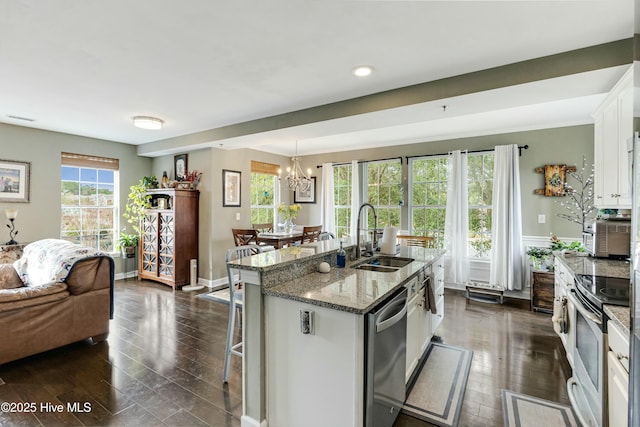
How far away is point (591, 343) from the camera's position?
1808 millimetres

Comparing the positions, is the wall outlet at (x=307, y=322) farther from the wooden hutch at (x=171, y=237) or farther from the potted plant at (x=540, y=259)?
the wooden hutch at (x=171, y=237)

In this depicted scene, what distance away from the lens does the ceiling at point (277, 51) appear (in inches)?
70.5

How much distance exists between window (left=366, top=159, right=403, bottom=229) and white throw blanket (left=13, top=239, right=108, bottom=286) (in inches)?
175

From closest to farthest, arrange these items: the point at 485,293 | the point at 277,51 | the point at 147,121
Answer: the point at 277,51
the point at 147,121
the point at 485,293

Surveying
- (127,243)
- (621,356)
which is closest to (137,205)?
(127,243)

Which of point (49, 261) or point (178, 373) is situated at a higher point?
Result: point (49, 261)

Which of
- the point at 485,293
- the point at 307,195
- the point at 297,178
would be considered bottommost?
the point at 485,293

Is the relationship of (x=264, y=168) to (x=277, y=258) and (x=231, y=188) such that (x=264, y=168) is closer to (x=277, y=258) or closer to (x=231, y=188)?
(x=231, y=188)

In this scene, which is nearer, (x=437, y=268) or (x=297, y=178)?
(x=437, y=268)

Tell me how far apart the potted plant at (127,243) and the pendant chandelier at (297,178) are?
120 inches

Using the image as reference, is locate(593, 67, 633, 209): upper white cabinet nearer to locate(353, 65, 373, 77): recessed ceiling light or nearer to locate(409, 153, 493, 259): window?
locate(353, 65, 373, 77): recessed ceiling light

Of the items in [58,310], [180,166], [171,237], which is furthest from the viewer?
[180,166]

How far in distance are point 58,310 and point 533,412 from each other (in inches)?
157

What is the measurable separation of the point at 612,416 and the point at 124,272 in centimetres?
668
